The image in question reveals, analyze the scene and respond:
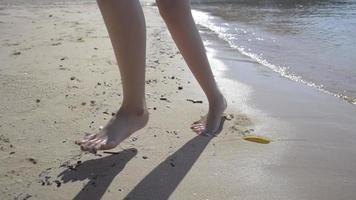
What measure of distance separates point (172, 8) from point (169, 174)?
0.69 meters

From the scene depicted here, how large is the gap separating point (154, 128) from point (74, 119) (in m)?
0.39

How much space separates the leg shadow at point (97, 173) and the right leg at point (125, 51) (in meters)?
0.08

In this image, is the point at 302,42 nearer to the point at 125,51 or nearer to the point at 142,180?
the point at 125,51

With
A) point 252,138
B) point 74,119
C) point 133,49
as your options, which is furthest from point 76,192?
point 252,138

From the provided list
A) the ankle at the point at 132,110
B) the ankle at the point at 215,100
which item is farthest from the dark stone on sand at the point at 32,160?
the ankle at the point at 215,100

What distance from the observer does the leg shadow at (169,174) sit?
170 centimetres

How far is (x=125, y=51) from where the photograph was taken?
1.88 meters

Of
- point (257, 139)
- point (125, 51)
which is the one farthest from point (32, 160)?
point (257, 139)

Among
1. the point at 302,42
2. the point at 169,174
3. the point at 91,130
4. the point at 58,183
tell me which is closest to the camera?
the point at 58,183

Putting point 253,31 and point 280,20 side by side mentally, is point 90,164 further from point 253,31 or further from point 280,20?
point 280,20

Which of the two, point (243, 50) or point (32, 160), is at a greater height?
point (32, 160)

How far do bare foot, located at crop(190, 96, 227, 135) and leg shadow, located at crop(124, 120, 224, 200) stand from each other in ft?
0.33

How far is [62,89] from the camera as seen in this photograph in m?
2.84

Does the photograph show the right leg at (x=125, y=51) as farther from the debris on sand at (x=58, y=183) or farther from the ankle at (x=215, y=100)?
the ankle at (x=215, y=100)
